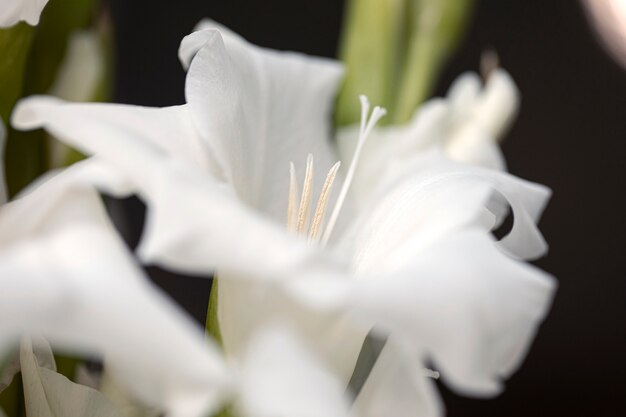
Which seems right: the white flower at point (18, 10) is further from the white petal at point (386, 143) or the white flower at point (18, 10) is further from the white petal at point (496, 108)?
the white petal at point (496, 108)

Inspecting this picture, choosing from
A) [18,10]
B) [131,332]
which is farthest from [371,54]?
[131,332]

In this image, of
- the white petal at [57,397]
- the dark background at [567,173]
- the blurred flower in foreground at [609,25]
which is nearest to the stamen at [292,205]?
the white petal at [57,397]

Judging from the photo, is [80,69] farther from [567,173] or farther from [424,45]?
[567,173]

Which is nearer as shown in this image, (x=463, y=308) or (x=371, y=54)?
(x=463, y=308)

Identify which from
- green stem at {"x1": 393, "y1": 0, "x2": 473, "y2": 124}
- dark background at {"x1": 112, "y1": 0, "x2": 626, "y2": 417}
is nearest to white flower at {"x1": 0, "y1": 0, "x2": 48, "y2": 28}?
green stem at {"x1": 393, "y1": 0, "x2": 473, "y2": 124}

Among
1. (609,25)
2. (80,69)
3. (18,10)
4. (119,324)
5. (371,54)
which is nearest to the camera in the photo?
(119,324)

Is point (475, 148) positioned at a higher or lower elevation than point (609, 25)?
higher
